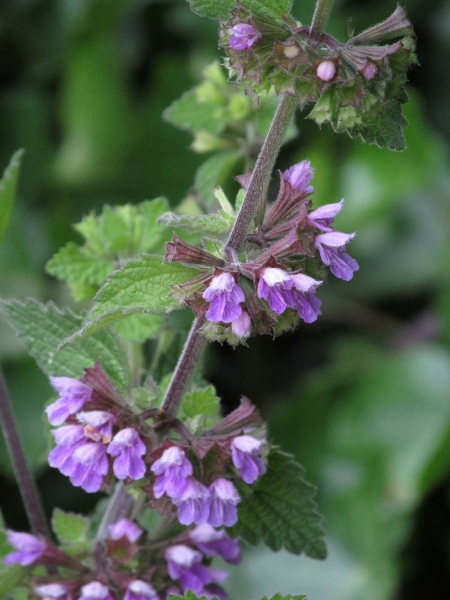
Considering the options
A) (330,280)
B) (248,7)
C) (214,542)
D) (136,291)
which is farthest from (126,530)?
(330,280)

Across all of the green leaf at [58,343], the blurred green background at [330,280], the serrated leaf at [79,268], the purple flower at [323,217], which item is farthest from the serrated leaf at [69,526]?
the blurred green background at [330,280]

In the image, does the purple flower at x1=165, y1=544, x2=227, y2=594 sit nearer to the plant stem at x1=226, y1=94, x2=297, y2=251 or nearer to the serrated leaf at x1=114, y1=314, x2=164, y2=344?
the serrated leaf at x1=114, y1=314, x2=164, y2=344

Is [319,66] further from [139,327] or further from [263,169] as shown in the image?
[139,327]

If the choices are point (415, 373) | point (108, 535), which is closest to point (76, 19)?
point (415, 373)

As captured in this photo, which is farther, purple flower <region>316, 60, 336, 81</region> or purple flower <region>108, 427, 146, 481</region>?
purple flower <region>108, 427, 146, 481</region>

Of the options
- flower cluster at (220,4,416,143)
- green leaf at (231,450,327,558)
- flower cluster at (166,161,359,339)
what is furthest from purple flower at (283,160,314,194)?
green leaf at (231,450,327,558)

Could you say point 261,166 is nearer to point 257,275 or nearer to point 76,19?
point 257,275

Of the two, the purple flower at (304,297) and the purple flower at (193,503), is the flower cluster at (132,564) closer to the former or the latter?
the purple flower at (193,503)
